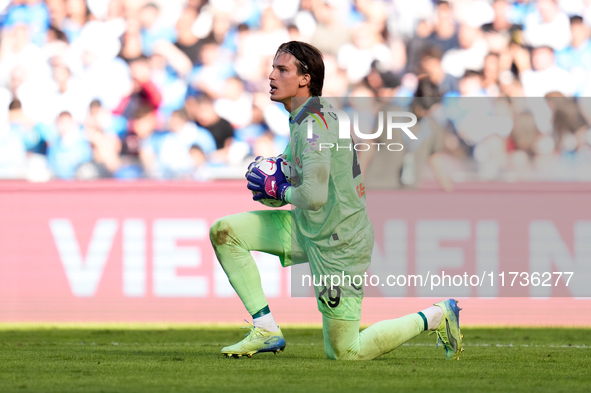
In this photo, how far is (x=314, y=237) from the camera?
442cm

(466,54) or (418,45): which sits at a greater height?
(418,45)

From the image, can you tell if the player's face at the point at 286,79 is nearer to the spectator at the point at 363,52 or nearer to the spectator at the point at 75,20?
the spectator at the point at 363,52

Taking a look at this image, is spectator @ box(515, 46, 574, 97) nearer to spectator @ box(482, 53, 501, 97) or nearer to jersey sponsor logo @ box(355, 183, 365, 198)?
spectator @ box(482, 53, 501, 97)

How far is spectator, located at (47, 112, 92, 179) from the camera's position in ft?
28.1

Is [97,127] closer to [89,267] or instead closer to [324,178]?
[89,267]

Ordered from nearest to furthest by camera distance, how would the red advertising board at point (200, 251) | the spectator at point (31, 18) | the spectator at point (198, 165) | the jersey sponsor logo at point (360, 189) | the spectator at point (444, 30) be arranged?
the jersey sponsor logo at point (360, 189) → the red advertising board at point (200, 251) → the spectator at point (198, 165) → the spectator at point (31, 18) → the spectator at point (444, 30)

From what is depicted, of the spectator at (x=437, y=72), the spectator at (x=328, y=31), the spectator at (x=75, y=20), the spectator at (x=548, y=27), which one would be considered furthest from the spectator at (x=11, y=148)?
the spectator at (x=548, y=27)

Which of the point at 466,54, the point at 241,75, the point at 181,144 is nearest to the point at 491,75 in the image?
the point at 466,54

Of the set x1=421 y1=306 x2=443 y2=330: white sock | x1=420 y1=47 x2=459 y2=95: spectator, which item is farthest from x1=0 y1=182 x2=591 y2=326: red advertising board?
x1=421 y1=306 x2=443 y2=330: white sock

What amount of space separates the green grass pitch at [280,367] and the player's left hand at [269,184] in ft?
2.87

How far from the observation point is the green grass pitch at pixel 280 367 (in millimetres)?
3621

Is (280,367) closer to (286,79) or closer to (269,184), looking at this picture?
(269,184)

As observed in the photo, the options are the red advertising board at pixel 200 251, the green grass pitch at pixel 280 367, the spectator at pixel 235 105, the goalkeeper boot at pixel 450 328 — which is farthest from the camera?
the spectator at pixel 235 105

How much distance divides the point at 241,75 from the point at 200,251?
241 cm
